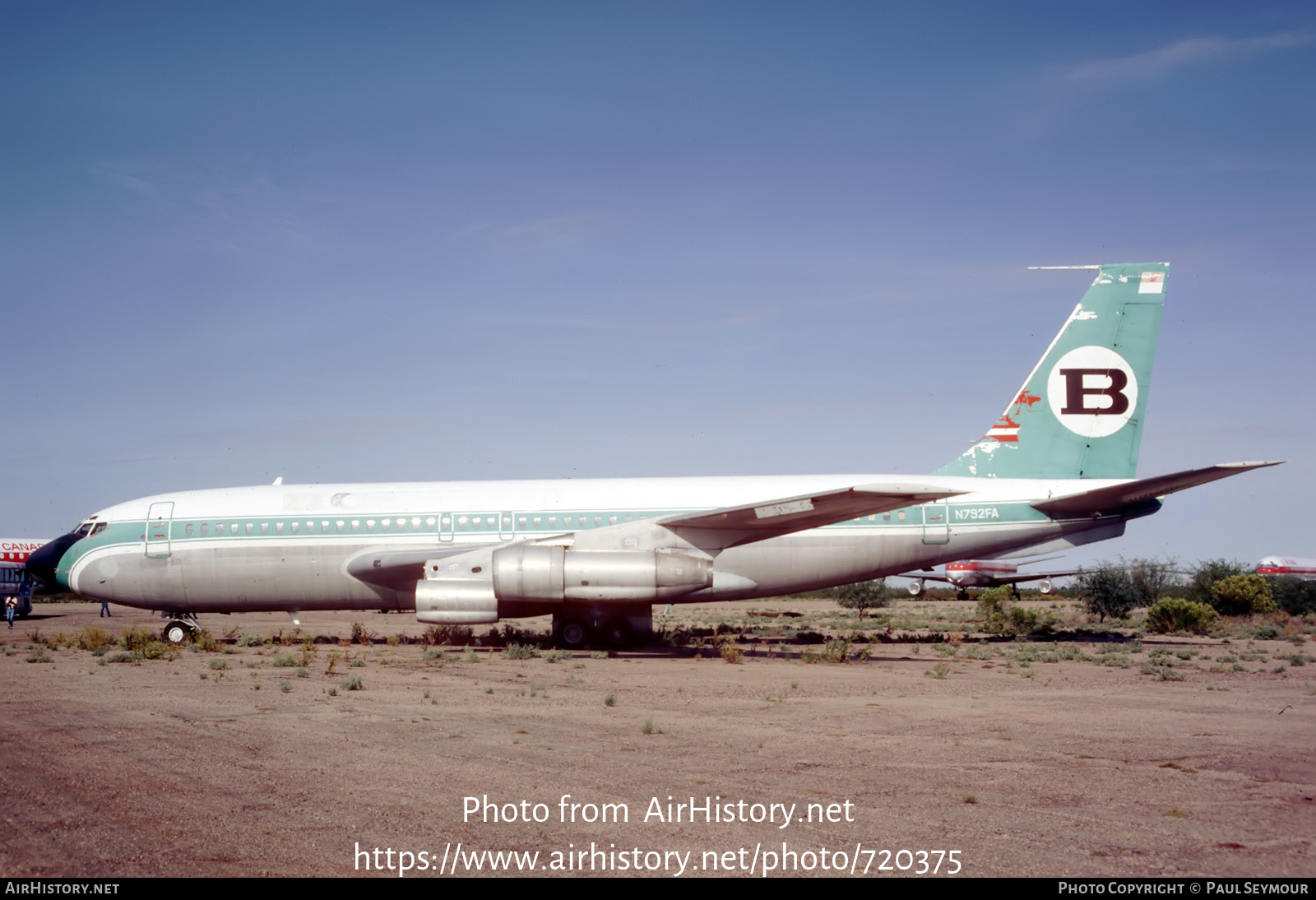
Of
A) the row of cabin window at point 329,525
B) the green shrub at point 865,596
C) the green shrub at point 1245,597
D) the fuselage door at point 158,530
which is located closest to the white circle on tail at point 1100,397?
the row of cabin window at point 329,525

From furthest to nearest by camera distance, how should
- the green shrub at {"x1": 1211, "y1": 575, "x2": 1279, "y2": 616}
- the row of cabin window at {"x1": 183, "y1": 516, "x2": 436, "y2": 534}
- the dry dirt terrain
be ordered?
the green shrub at {"x1": 1211, "y1": 575, "x2": 1279, "y2": 616} < the row of cabin window at {"x1": 183, "y1": 516, "x2": 436, "y2": 534} < the dry dirt terrain

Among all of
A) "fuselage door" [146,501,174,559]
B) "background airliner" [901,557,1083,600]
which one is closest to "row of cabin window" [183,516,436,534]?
"fuselage door" [146,501,174,559]

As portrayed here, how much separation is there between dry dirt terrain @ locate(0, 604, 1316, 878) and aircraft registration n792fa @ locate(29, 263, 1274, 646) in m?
4.40

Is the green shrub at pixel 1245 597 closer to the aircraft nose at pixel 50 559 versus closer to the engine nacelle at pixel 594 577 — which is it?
the engine nacelle at pixel 594 577

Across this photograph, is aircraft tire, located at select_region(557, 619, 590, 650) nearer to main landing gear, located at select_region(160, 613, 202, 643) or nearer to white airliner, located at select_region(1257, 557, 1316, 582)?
main landing gear, located at select_region(160, 613, 202, 643)

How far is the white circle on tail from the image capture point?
21812mm

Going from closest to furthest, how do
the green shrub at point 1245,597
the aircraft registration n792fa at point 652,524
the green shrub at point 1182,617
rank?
the aircraft registration n792fa at point 652,524 < the green shrub at point 1182,617 < the green shrub at point 1245,597

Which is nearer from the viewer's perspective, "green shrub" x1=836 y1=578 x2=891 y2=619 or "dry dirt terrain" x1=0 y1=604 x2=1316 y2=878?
"dry dirt terrain" x1=0 y1=604 x2=1316 y2=878

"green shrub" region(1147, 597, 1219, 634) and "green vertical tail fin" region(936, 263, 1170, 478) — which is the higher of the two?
"green vertical tail fin" region(936, 263, 1170, 478)

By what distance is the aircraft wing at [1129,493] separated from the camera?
16938 mm

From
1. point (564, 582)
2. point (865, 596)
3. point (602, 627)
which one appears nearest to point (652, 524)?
point (564, 582)

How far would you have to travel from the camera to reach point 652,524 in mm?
18984

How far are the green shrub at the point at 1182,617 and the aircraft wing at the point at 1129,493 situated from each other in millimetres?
8692
